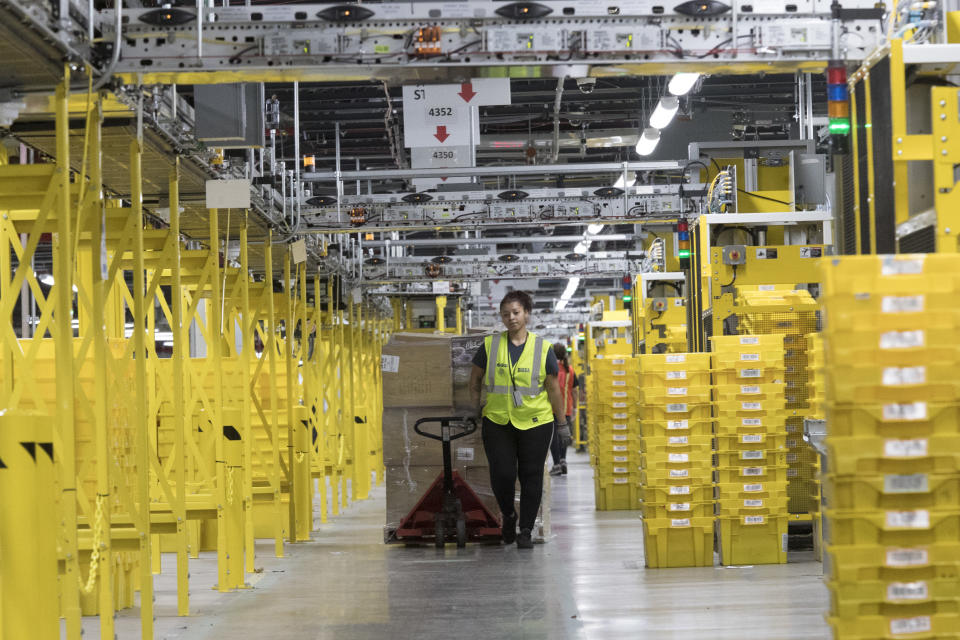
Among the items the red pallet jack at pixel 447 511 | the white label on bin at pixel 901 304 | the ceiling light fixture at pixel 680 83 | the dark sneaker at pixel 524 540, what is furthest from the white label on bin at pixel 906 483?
the red pallet jack at pixel 447 511

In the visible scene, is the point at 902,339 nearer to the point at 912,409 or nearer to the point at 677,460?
the point at 912,409

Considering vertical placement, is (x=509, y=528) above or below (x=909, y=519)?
below

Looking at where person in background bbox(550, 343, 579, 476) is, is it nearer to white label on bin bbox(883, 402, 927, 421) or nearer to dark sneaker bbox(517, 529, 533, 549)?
dark sneaker bbox(517, 529, 533, 549)

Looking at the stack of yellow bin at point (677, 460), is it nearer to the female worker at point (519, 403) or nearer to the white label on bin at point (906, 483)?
the female worker at point (519, 403)

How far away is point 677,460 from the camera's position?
9109 millimetres

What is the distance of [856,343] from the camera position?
4.29 metres

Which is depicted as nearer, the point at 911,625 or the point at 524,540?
the point at 911,625

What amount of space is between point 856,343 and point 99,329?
3.82 metres

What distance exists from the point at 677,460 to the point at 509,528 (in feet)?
6.22

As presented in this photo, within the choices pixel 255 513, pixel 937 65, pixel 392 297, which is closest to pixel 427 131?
pixel 937 65

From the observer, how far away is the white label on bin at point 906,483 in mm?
4398

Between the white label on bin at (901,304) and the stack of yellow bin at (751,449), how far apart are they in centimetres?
468

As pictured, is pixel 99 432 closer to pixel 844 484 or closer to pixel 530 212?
pixel 844 484

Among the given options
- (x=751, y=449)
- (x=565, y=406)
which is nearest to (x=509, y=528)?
(x=751, y=449)
